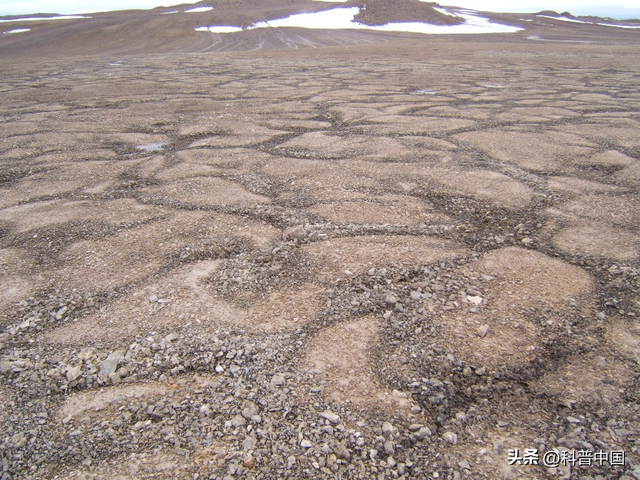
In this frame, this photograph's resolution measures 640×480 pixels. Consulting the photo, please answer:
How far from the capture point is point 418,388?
1.16 metres

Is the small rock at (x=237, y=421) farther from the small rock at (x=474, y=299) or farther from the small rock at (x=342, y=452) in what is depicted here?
the small rock at (x=474, y=299)

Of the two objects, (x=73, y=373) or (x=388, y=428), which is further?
(x=73, y=373)

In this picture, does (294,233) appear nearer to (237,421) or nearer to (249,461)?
(237,421)

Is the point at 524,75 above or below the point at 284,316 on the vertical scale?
above

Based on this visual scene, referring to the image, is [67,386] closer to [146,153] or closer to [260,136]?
[146,153]

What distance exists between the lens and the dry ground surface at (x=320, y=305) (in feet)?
3.39

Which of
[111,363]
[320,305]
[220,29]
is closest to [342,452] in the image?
[320,305]

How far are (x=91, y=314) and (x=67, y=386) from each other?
0.35 m

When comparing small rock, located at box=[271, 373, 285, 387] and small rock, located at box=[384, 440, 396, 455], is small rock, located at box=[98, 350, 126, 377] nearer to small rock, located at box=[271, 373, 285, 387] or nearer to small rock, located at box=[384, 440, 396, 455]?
small rock, located at box=[271, 373, 285, 387]

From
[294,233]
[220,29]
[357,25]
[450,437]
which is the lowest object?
[450,437]

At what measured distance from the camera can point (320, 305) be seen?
1503 millimetres

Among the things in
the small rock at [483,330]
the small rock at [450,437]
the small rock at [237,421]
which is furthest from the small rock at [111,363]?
the small rock at [483,330]

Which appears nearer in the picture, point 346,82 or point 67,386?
point 67,386

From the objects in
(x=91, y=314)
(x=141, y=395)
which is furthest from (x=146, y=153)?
(x=141, y=395)
